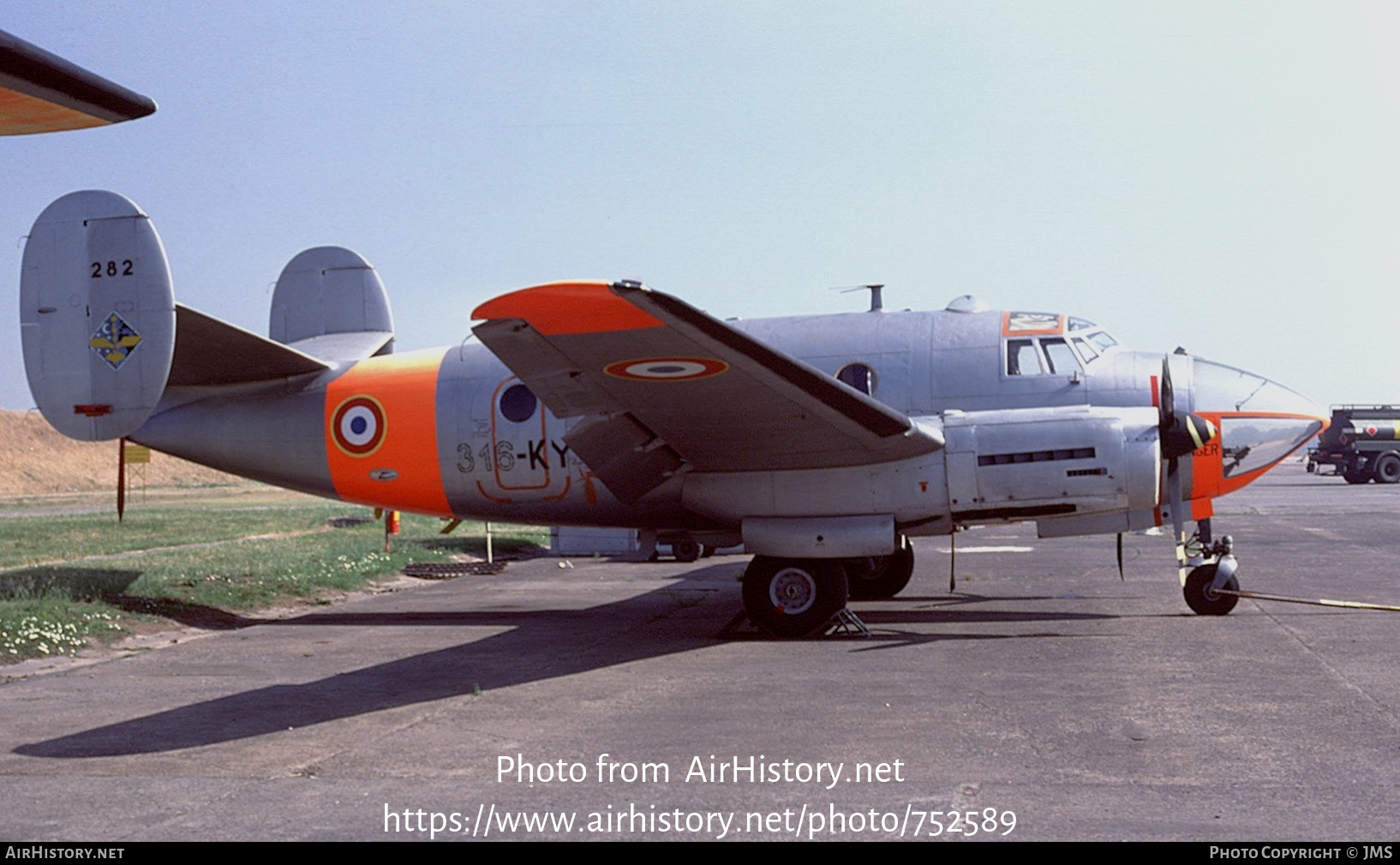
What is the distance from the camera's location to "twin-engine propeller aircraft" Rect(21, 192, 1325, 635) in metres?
12.4

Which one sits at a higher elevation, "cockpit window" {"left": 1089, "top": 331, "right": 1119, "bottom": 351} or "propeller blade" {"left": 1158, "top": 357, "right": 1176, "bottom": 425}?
"cockpit window" {"left": 1089, "top": 331, "right": 1119, "bottom": 351}

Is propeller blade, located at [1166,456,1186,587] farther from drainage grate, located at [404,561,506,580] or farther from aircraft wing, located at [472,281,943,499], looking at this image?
drainage grate, located at [404,561,506,580]

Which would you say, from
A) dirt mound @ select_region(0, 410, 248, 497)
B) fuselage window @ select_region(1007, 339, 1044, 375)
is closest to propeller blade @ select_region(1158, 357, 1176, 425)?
fuselage window @ select_region(1007, 339, 1044, 375)

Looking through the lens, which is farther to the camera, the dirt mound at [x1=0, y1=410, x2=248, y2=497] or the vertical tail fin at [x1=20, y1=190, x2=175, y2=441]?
the dirt mound at [x1=0, y1=410, x2=248, y2=497]

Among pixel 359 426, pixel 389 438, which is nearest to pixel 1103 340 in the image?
pixel 389 438

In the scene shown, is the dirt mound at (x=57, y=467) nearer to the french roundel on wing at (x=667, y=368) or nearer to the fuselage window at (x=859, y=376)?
the fuselage window at (x=859, y=376)

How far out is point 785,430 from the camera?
12867mm

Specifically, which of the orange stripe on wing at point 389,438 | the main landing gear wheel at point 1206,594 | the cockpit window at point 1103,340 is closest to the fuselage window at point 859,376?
the cockpit window at point 1103,340

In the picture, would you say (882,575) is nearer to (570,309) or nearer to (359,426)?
(359,426)

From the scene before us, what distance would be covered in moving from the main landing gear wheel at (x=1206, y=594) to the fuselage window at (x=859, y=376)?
164 inches

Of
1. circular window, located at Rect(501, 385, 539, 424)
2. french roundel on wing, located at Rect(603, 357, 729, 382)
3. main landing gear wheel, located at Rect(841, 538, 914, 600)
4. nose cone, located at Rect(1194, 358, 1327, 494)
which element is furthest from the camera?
main landing gear wheel, located at Rect(841, 538, 914, 600)

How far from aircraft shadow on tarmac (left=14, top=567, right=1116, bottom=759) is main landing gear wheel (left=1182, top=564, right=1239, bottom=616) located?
4.21 ft

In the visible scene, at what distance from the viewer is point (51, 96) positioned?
5145 millimetres

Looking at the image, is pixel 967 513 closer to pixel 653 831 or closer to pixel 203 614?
pixel 653 831
